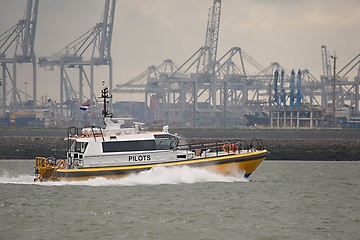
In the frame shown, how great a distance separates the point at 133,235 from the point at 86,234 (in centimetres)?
153

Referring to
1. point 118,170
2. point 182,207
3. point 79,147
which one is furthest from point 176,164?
point 182,207

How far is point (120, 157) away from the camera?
44062mm

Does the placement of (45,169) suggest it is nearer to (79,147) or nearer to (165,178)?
(79,147)

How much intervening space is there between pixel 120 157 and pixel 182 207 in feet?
23.6

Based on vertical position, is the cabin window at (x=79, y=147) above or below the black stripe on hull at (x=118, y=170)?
above

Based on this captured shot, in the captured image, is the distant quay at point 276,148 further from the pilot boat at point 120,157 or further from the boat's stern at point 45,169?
the pilot boat at point 120,157

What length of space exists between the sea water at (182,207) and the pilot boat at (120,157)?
413 millimetres

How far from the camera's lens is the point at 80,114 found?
191 m

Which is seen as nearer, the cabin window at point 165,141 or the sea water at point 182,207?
the sea water at point 182,207

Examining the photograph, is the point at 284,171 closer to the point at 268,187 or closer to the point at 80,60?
the point at 268,187

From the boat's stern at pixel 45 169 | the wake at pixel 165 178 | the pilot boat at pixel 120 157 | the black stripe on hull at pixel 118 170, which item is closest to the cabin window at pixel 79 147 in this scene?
the pilot boat at pixel 120 157

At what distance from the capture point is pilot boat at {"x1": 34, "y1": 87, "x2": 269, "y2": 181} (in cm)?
4384

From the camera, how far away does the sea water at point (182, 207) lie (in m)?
31.9

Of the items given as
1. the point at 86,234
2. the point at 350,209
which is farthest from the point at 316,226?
the point at 86,234
